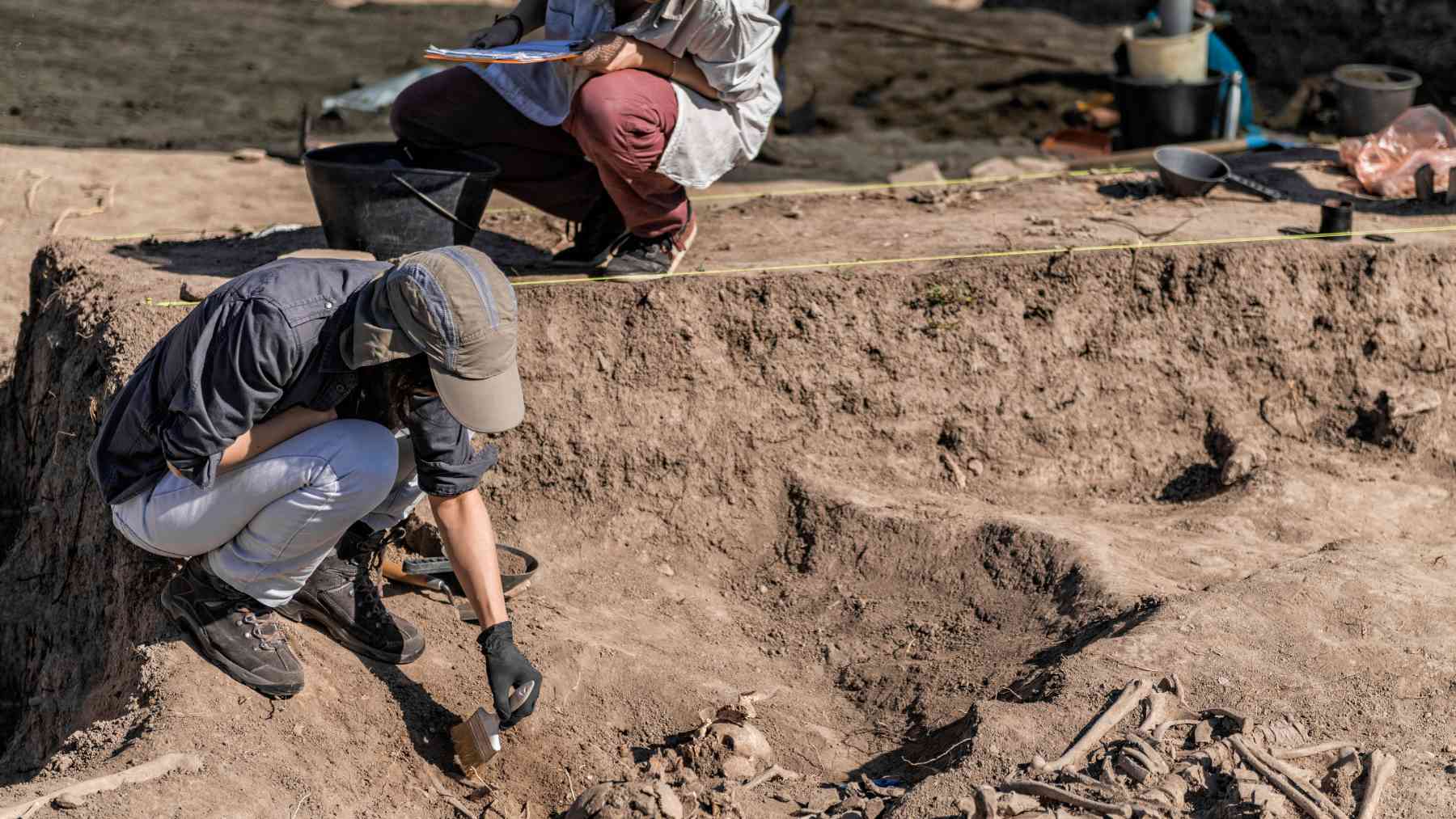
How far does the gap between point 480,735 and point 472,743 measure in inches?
3.4

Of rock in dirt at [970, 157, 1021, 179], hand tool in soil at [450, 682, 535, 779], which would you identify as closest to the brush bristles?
hand tool in soil at [450, 682, 535, 779]

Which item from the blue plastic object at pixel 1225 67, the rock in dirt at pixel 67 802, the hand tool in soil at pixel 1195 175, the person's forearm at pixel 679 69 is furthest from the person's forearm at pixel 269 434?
the blue plastic object at pixel 1225 67

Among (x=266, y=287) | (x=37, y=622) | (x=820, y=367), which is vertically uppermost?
(x=266, y=287)

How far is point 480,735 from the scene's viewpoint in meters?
3.07

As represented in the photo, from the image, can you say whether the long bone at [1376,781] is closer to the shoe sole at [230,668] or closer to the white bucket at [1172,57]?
the shoe sole at [230,668]

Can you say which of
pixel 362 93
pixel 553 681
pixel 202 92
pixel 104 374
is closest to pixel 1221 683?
pixel 553 681

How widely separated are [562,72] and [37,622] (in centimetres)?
240

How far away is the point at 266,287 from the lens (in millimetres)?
2771

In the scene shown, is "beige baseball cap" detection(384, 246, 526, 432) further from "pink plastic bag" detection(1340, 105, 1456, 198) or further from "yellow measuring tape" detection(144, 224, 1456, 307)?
"pink plastic bag" detection(1340, 105, 1456, 198)

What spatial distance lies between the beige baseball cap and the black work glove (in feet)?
1.74

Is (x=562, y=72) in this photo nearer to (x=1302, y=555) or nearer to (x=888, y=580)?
(x=888, y=580)

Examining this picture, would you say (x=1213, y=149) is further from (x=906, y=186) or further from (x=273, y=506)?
(x=273, y=506)

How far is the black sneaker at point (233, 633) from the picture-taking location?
10.3ft

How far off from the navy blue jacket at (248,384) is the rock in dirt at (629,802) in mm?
755
